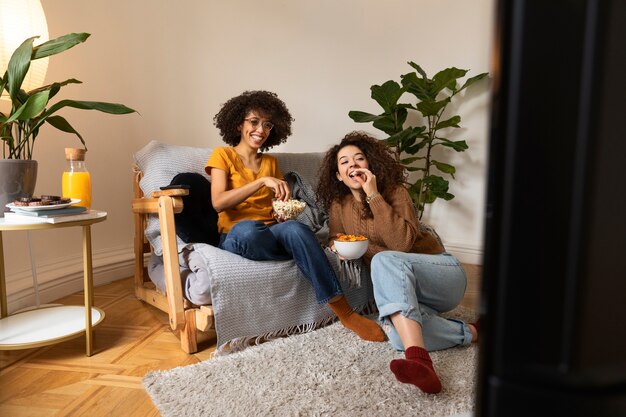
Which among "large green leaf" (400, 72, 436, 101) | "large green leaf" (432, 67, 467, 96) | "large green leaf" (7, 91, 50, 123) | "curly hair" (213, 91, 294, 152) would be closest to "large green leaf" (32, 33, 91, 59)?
"large green leaf" (7, 91, 50, 123)

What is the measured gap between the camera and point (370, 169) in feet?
5.81

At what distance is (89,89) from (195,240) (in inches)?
46.9

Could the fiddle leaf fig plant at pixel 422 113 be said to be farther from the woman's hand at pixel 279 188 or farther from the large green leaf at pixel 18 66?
the large green leaf at pixel 18 66

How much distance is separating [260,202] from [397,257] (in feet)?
2.34

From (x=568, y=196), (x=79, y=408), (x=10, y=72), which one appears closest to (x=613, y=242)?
(x=568, y=196)

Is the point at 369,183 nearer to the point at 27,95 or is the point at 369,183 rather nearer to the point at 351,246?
the point at 351,246

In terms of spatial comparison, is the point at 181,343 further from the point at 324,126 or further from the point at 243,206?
the point at 324,126

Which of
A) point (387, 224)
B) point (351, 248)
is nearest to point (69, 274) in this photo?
point (351, 248)

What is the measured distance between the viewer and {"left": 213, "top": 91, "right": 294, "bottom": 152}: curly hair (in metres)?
2.02

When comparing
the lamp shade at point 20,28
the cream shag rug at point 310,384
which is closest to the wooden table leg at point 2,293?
the lamp shade at point 20,28

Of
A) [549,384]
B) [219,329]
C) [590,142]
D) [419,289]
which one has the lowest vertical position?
[219,329]

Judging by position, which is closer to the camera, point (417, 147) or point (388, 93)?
point (388, 93)

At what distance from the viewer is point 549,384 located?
201 millimetres

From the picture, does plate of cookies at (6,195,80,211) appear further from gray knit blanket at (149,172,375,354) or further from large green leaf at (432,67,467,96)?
large green leaf at (432,67,467,96)
